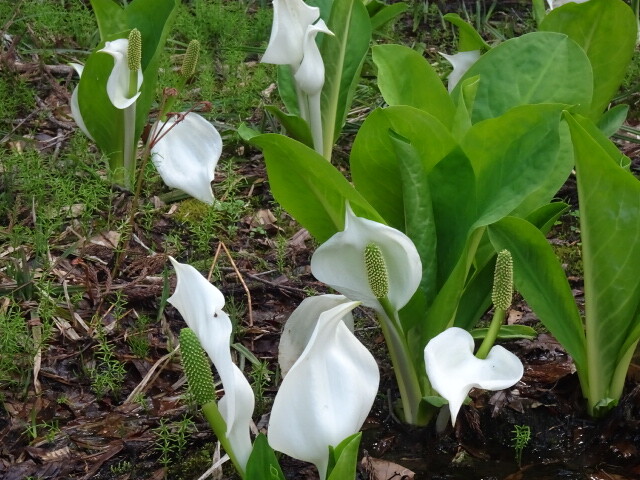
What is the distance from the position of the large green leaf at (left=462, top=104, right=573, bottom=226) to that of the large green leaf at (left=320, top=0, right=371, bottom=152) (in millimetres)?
940

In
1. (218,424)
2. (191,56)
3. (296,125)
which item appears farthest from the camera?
(296,125)

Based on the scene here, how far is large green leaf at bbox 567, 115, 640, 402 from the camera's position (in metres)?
1.51

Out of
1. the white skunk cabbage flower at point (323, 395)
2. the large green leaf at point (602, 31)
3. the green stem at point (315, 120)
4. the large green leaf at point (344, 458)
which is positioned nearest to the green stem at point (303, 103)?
the green stem at point (315, 120)

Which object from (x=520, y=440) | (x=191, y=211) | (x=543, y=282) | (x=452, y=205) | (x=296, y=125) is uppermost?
(x=452, y=205)

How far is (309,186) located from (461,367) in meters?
0.45

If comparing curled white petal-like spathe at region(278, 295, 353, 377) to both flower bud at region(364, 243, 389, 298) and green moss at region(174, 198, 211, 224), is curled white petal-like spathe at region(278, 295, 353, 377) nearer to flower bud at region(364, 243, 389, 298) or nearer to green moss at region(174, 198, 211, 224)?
flower bud at region(364, 243, 389, 298)

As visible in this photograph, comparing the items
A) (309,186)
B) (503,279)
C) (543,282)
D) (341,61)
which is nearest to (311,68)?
(341,61)

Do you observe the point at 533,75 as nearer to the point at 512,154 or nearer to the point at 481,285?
the point at 512,154

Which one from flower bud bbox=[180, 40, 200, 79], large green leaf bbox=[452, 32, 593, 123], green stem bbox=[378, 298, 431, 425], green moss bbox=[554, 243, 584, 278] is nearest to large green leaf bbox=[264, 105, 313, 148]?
flower bud bbox=[180, 40, 200, 79]

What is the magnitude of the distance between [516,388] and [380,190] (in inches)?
20.4

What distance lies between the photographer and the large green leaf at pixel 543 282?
5.23 ft

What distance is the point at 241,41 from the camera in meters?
3.40

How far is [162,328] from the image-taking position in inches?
80.0

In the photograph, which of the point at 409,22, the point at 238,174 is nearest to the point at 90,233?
the point at 238,174
